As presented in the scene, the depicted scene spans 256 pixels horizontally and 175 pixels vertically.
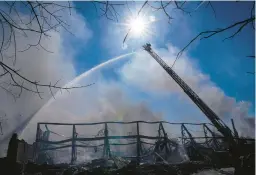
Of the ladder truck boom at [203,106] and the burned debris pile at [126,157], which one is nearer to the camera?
the burned debris pile at [126,157]

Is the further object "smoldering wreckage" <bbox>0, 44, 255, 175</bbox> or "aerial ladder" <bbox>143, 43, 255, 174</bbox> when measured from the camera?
"aerial ladder" <bbox>143, 43, 255, 174</bbox>

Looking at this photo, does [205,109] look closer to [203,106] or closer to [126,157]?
[203,106]

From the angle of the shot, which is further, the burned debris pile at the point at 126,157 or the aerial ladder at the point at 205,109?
the aerial ladder at the point at 205,109

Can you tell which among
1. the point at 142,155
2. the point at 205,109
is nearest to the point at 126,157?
the point at 142,155

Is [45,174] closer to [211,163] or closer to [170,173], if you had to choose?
[170,173]

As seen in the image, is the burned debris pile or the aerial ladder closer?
the burned debris pile

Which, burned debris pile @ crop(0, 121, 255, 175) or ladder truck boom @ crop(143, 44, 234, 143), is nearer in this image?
burned debris pile @ crop(0, 121, 255, 175)

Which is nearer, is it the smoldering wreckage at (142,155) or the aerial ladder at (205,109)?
the smoldering wreckage at (142,155)

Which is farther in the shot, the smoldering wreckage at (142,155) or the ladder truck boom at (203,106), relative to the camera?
the ladder truck boom at (203,106)

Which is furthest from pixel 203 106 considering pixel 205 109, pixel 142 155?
pixel 142 155

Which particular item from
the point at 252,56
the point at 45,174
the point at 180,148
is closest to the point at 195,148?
the point at 180,148

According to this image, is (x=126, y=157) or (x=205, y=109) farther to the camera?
(x=205, y=109)

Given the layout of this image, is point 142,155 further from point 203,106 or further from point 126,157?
point 203,106

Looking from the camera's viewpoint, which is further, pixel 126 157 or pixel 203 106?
pixel 203 106
